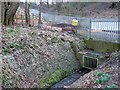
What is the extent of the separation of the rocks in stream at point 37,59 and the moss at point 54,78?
0.10 metres

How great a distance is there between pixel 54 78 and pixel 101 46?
8.86 feet

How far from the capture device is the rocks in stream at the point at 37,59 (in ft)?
18.0

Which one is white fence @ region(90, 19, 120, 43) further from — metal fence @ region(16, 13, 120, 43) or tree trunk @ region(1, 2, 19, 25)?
tree trunk @ region(1, 2, 19, 25)

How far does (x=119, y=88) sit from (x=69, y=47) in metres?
4.52

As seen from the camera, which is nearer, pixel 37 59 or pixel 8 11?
pixel 37 59

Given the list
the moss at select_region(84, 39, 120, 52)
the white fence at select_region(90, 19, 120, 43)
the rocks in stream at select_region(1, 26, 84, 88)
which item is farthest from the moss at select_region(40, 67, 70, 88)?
the white fence at select_region(90, 19, 120, 43)


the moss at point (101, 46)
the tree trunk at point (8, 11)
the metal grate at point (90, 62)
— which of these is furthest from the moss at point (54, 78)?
the tree trunk at point (8, 11)

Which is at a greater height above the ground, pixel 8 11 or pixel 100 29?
pixel 8 11

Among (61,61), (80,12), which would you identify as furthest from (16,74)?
(80,12)

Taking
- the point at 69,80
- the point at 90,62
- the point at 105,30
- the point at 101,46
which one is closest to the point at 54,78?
the point at 69,80

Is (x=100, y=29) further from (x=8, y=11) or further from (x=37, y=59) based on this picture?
(x=8, y=11)

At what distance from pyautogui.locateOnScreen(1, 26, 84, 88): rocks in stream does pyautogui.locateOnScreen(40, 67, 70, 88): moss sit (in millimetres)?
96

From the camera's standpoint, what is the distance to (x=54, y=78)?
6488 millimetres

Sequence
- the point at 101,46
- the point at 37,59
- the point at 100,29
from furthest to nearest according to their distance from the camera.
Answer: the point at 100,29 → the point at 101,46 → the point at 37,59
